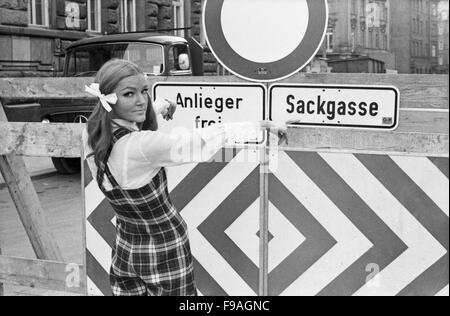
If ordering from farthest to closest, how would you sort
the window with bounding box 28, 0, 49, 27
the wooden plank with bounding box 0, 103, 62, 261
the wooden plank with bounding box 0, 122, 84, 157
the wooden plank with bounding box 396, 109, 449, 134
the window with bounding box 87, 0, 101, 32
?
the window with bounding box 28, 0, 49, 27
the window with bounding box 87, 0, 101, 32
the wooden plank with bounding box 0, 103, 62, 261
the wooden plank with bounding box 0, 122, 84, 157
the wooden plank with bounding box 396, 109, 449, 134

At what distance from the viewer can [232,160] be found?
3.23 meters

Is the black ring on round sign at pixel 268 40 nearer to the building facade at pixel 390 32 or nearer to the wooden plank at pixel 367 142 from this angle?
the building facade at pixel 390 32

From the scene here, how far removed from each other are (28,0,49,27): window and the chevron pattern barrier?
6.93 ft

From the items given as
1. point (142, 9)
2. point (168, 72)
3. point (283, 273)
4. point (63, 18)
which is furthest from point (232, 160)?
point (63, 18)

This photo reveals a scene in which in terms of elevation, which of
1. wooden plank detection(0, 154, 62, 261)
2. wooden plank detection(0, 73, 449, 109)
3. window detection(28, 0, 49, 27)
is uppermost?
window detection(28, 0, 49, 27)

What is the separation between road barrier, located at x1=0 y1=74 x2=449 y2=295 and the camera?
2902mm

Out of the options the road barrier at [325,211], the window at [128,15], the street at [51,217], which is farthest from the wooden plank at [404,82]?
the street at [51,217]

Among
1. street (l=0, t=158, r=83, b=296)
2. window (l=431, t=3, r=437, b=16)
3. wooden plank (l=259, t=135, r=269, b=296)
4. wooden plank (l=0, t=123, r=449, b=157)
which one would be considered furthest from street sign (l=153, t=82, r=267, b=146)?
street (l=0, t=158, r=83, b=296)

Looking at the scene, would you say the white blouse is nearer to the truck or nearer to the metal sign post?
the metal sign post

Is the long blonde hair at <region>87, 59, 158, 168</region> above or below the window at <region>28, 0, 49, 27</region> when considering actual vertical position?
below

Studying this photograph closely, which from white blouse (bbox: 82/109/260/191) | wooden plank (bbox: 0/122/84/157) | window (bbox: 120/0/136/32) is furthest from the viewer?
window (bbox: 120/0/136/32)

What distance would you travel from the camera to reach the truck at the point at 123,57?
12.6 feet

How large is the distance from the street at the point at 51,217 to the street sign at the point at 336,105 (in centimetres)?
237

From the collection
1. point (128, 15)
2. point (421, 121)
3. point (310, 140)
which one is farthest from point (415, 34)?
point (128, 15)
